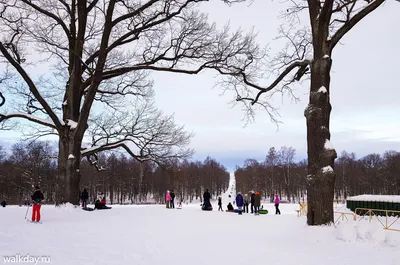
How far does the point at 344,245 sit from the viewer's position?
8039 millimetres

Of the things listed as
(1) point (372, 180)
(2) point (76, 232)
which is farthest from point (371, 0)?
(1) point (372, 180)

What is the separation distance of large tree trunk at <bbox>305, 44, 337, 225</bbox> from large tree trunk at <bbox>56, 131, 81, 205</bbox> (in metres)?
11.2

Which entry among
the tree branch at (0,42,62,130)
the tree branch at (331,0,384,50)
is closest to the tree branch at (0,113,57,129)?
the tree branch at (0,42,62,130)

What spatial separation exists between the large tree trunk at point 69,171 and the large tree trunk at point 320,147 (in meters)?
11.2

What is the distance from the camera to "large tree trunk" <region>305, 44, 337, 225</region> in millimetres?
9953

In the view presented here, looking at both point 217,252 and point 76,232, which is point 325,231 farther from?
point 76,232

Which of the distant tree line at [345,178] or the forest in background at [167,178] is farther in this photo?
the distant tree line at [345,178]

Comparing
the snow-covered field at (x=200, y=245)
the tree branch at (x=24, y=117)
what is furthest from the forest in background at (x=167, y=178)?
the snow-covered field at (x=200, y=245)

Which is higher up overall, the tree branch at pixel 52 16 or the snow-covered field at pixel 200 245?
the tree branch at pixel 52 16

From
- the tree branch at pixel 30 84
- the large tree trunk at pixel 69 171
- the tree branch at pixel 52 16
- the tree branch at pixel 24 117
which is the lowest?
the large tree trunk at pixel 69 171

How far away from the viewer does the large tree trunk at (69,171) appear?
15.9m

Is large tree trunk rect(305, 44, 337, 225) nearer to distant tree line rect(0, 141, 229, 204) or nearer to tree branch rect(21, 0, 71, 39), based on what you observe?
tree branch rect(21, 0, 71, 39)

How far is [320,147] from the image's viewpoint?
33.7ft

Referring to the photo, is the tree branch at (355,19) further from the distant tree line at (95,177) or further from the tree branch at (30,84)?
the distant tree line at (95,177)
